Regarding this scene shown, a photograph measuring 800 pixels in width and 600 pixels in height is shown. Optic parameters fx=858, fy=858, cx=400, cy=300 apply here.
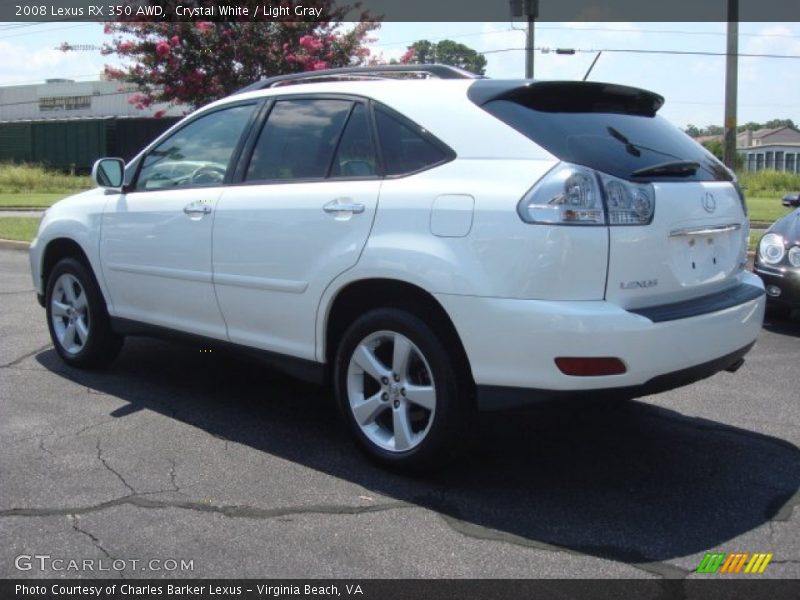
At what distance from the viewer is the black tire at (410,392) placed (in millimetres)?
3658

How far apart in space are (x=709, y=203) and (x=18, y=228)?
12.8 m

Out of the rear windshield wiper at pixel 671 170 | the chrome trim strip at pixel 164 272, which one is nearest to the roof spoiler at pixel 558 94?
the rear windshield wiper at pixel 671 170

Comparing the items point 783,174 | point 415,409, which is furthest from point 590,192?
point 783,174

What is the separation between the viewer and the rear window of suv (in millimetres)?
3543

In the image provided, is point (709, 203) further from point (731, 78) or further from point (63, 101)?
point (63, 101)

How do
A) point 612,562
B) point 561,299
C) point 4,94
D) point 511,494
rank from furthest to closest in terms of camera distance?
point 4,94 → point 511,494 → point 561,299 → point 612,562

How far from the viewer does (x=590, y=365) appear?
334 cm

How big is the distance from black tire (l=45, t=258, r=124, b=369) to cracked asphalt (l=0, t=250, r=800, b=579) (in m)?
0.21

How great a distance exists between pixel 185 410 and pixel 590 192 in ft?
9.08

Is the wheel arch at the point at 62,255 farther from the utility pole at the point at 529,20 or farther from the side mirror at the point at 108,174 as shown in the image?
the utility pole at the point at 529,20

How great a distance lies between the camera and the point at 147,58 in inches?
585

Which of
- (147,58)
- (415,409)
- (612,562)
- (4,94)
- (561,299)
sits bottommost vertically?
(612,562)

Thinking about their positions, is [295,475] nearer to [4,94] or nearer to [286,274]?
[286,274]
